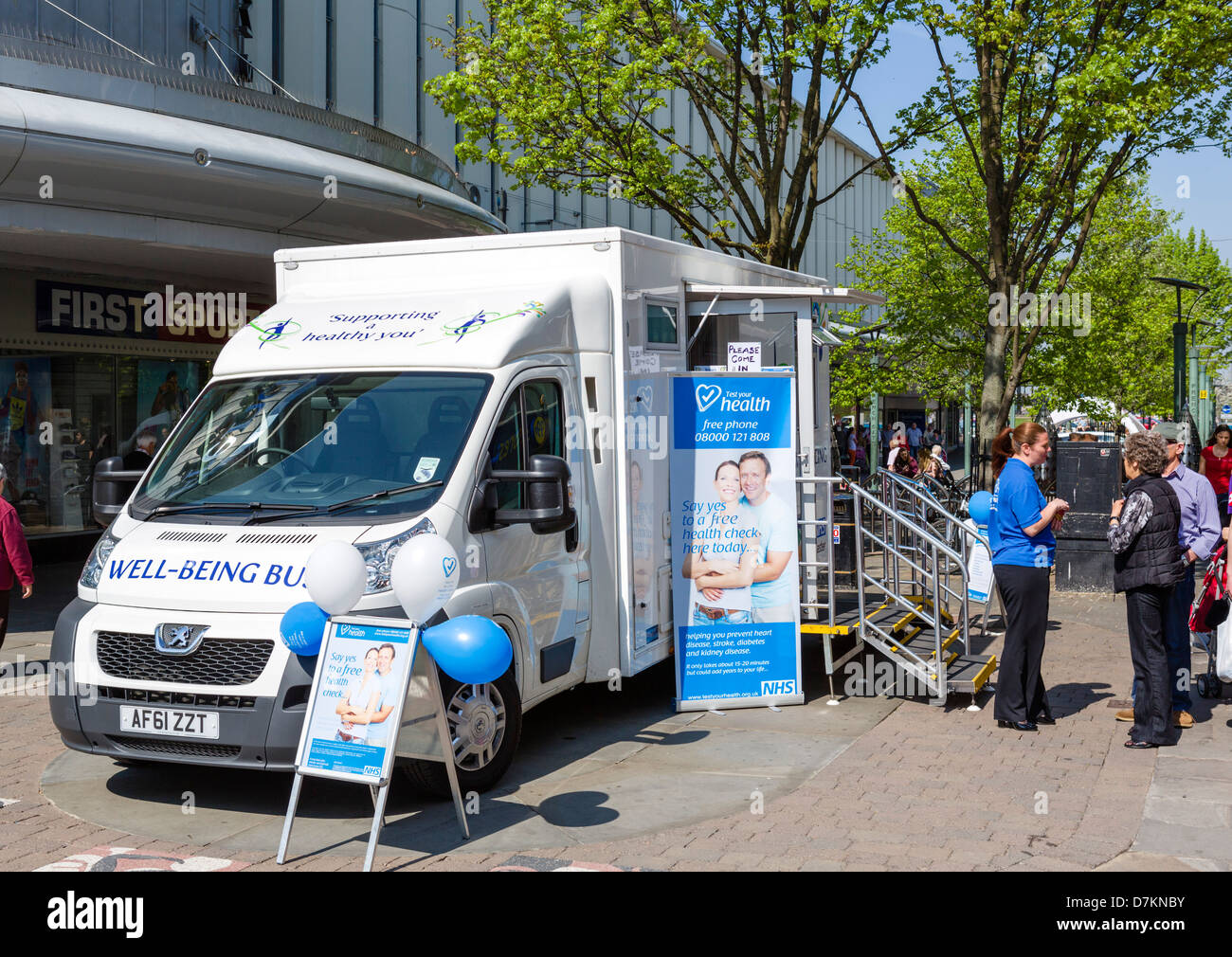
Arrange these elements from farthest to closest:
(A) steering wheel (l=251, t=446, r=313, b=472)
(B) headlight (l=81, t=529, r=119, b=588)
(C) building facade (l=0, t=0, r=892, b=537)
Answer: (C) building facade (l=0, t=0, r=892, b=537)
(A) steering wheel (l=251, t=446, r=313, b=472)
(B) headlight (l=81, t=529, r=119, b=588)

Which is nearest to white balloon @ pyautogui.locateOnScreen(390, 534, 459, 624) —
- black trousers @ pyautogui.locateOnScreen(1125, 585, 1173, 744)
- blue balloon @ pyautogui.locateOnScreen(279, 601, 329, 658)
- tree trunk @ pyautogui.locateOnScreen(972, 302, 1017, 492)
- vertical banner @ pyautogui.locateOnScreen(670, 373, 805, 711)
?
blue balloon @ pyautogui.locateOnScreen(279, 601, 329, 658)

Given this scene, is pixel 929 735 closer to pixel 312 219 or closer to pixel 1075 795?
pixel 1075 795

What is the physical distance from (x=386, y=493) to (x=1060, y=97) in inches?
464

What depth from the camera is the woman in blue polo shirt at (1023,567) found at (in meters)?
7.78

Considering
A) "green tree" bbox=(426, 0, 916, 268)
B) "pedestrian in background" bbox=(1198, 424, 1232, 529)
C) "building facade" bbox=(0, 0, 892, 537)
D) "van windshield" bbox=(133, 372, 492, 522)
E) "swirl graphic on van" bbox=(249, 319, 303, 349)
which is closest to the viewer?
"van windshield" bbox=(133, 372, 492, 522)

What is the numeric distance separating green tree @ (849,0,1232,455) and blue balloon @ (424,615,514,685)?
1196cm

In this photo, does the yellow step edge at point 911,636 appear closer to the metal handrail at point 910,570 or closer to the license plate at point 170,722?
the metal handrail at point 910,570

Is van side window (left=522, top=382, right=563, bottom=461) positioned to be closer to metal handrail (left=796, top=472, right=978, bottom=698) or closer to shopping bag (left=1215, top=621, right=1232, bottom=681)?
metal handrail (left=796, top=472, right=978, bottom=698)

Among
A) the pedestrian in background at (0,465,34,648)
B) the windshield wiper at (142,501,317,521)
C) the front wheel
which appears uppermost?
the windshield wiper at (142,501,317,521)

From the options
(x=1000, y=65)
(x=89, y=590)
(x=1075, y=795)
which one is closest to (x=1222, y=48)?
(x=1000, y=65)

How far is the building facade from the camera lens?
11953 millimetres

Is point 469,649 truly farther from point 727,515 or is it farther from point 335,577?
point 727,515

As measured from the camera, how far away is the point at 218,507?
6.41m

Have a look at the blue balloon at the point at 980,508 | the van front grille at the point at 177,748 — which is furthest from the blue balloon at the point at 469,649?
the blue balloon at the point at 980,508
